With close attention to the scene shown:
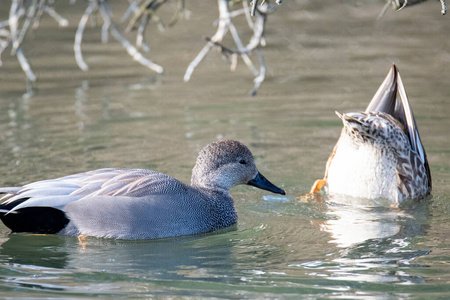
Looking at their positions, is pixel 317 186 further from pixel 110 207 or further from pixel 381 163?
pixel 110 207

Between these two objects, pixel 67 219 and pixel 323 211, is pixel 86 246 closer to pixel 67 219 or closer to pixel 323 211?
pixel 67 219

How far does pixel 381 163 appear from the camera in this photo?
7.65 metres

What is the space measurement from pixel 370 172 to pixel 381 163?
0.13 m

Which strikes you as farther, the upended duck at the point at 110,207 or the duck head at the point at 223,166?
the duck head at the point at 223,166

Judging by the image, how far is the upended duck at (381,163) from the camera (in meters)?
7.56

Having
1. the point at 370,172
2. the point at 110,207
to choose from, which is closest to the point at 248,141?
the point at 370,172

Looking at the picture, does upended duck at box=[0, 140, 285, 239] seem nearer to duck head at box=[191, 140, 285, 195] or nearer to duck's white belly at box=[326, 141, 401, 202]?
duck head at box=[191, 140, 285, 195]

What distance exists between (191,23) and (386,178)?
30.6ft

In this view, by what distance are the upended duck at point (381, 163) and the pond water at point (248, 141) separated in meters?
0.20

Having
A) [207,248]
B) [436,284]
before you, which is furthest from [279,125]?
[436,284]

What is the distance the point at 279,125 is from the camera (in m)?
10.0

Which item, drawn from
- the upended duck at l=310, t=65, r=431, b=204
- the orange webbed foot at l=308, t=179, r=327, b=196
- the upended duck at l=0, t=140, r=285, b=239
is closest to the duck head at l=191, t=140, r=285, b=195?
the upended duck at l=0, t=140, r=285, b=239

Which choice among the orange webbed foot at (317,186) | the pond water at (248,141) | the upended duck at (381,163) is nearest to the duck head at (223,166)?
the pond water at (248,141)

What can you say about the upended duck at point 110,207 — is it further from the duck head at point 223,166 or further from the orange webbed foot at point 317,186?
the orange webbed foot at point 317,186
